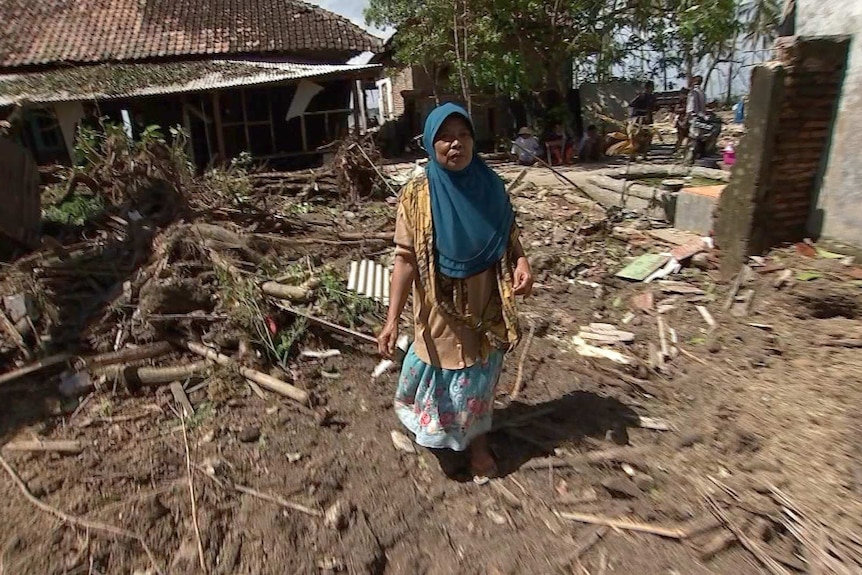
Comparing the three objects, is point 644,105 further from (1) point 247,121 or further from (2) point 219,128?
(2) point 219,128

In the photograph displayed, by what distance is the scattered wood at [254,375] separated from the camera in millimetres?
3486

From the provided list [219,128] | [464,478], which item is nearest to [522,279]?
[464,478]

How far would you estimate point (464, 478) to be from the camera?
3008 millimetres

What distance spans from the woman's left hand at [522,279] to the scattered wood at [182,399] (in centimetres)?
206

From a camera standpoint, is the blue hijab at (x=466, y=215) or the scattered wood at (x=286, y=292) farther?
the scattered wood at (x=286, y=292)

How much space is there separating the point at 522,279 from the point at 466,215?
1.35 ft

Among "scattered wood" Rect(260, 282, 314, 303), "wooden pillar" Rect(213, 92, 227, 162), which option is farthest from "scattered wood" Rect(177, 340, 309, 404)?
"wooden pillar" Rect(213, 92, 227, 162)

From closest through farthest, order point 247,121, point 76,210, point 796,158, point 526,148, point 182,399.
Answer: point 182,399 < point 796,158 < point 76,210 < point 526,148 < point 247,121

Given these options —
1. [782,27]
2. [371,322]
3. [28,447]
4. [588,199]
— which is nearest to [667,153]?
[588,199]

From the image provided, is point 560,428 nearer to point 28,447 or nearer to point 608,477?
point 608,477

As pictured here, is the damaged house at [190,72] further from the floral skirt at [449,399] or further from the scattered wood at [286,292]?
the floral skirt at [449,399]

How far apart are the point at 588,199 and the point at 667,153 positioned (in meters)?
9.04

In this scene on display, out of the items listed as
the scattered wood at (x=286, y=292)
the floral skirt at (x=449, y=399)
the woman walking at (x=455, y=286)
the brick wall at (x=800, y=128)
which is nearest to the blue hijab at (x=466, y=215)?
the woman walking at (x=455, y=286)

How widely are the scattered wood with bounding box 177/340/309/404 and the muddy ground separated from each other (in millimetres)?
90
